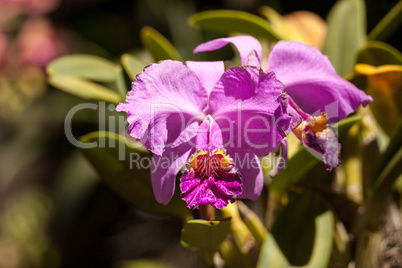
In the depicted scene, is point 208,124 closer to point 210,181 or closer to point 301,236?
point 210,181

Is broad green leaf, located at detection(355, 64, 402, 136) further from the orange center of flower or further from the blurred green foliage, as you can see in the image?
the orange center of flower

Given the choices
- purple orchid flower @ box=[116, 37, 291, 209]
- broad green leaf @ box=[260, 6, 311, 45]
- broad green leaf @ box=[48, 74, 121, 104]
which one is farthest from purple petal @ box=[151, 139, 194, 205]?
broad green leaf @ box=[260, 6, 311, 45]

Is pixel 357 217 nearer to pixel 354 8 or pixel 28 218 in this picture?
pixel 354 8

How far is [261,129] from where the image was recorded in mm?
474

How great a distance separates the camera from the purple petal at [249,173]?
1.63 ft

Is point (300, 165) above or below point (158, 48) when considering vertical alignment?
below

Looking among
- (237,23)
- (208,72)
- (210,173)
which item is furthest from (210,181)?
(237,23)

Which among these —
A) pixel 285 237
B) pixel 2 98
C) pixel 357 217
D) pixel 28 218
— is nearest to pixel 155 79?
pixel 285 237

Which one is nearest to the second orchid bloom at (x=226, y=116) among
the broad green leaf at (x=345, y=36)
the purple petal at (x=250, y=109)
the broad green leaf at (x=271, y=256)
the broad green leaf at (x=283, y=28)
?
the purple petal at (x=250, y=109)

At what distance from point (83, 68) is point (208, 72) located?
12.6 inches

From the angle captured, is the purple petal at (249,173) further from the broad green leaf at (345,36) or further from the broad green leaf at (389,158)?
the broad green leaf at (345,36)

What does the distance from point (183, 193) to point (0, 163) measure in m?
1.66

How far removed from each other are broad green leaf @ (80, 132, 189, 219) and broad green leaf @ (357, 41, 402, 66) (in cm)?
35

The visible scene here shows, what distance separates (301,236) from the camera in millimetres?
597
